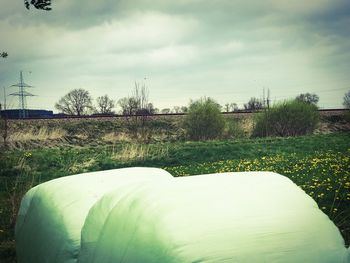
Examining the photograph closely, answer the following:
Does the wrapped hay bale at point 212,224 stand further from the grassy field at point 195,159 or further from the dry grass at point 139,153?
the dry grass at point 139,153

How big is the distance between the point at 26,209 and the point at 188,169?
1100cm

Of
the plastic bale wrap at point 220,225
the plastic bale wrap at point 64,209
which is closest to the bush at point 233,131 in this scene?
the plastic bale wrap at point 64,209

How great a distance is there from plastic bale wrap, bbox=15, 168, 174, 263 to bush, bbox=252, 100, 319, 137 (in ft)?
90.6

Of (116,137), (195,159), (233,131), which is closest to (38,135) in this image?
(116,137)

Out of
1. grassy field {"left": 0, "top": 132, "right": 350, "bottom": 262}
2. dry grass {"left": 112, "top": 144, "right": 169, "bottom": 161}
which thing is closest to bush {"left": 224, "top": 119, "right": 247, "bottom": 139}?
grassy field {"left": 0, "top": 132, "right": 350, "bottom": 262}

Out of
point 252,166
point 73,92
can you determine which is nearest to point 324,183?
point 252,166

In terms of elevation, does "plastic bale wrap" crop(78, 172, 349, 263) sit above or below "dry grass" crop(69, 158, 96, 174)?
above

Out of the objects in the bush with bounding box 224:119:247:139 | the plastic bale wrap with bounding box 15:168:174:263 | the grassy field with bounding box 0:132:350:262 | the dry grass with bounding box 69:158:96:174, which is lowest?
the dry grass with bounding box 69:158:96:174

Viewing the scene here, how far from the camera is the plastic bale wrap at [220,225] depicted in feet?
4.42

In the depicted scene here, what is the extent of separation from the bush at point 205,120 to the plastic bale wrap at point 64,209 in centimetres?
2646

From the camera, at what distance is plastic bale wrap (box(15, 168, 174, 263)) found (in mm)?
2379

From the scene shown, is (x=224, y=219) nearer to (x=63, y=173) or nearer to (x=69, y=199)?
(x=69, y=199)

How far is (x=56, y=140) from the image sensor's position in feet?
102

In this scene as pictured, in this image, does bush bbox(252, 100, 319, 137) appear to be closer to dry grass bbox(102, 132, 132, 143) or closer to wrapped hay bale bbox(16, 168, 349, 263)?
dry grass bbox(102, 132, 132, 143)
